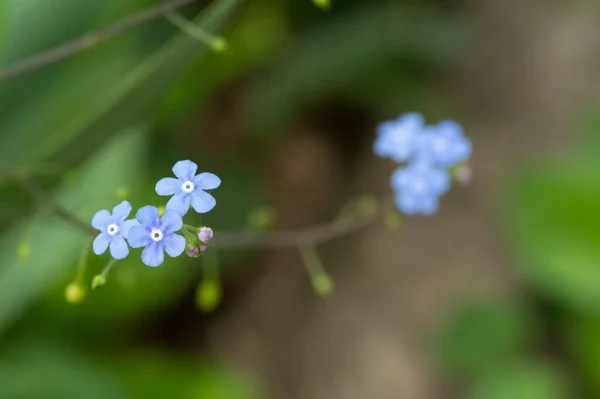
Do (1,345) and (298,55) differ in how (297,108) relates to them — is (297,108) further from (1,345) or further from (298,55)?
(1,345)

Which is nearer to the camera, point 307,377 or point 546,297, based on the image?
point 546,297

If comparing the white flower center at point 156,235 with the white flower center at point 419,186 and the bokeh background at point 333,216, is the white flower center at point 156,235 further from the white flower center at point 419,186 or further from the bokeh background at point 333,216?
the bokeh background at point 333,216

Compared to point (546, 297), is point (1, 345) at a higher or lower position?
higher

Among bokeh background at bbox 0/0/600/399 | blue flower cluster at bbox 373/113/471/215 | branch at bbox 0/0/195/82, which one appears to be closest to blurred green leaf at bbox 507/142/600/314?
bokeh background at bbox 0/0/600/399

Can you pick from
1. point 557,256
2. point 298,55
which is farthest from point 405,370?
point 298,55

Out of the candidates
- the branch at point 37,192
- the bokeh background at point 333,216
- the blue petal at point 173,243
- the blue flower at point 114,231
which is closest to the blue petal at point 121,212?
the blue flower at point 114,231

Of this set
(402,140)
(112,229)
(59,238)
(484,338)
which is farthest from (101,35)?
(484,338)
